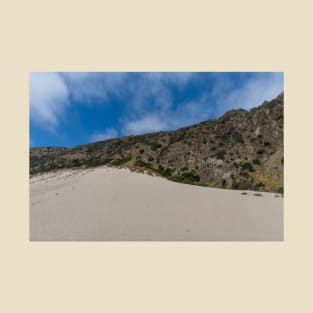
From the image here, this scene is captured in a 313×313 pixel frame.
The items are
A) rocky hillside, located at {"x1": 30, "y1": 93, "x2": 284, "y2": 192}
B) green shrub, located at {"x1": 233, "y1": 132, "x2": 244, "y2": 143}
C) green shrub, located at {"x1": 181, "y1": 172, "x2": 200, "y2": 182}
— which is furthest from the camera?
green shrub, located at {"x1": 233, "y1": 132, "x2": 244, "y2": 143}

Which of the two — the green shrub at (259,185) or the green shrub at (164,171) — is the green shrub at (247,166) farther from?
the green shrub at (164,171)

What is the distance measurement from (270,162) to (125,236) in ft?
35.6

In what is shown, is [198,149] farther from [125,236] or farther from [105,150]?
[125,236]

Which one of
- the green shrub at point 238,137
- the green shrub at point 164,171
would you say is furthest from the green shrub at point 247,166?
the green shrub at point 164,171

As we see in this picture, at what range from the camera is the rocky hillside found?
34.9 ft

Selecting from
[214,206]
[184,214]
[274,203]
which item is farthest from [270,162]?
[184,214]

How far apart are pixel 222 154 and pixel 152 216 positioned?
35.1 feet

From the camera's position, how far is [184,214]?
413cm

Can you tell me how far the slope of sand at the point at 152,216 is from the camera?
11.5 ft

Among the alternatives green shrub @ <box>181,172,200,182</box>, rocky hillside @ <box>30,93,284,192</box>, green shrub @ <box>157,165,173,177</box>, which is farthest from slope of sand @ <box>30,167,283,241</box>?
green shrub @ <box>157,165,173,177</box>

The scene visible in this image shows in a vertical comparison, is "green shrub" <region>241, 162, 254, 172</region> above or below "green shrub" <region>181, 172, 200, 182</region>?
above

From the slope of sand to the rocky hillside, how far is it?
168 inches

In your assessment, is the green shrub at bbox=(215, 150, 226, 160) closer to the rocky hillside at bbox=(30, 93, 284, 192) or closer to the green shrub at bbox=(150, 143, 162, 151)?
the rocky hillside at bbox=(30, 93, 284, 192)

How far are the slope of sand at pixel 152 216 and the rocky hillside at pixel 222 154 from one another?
14.0 feet
